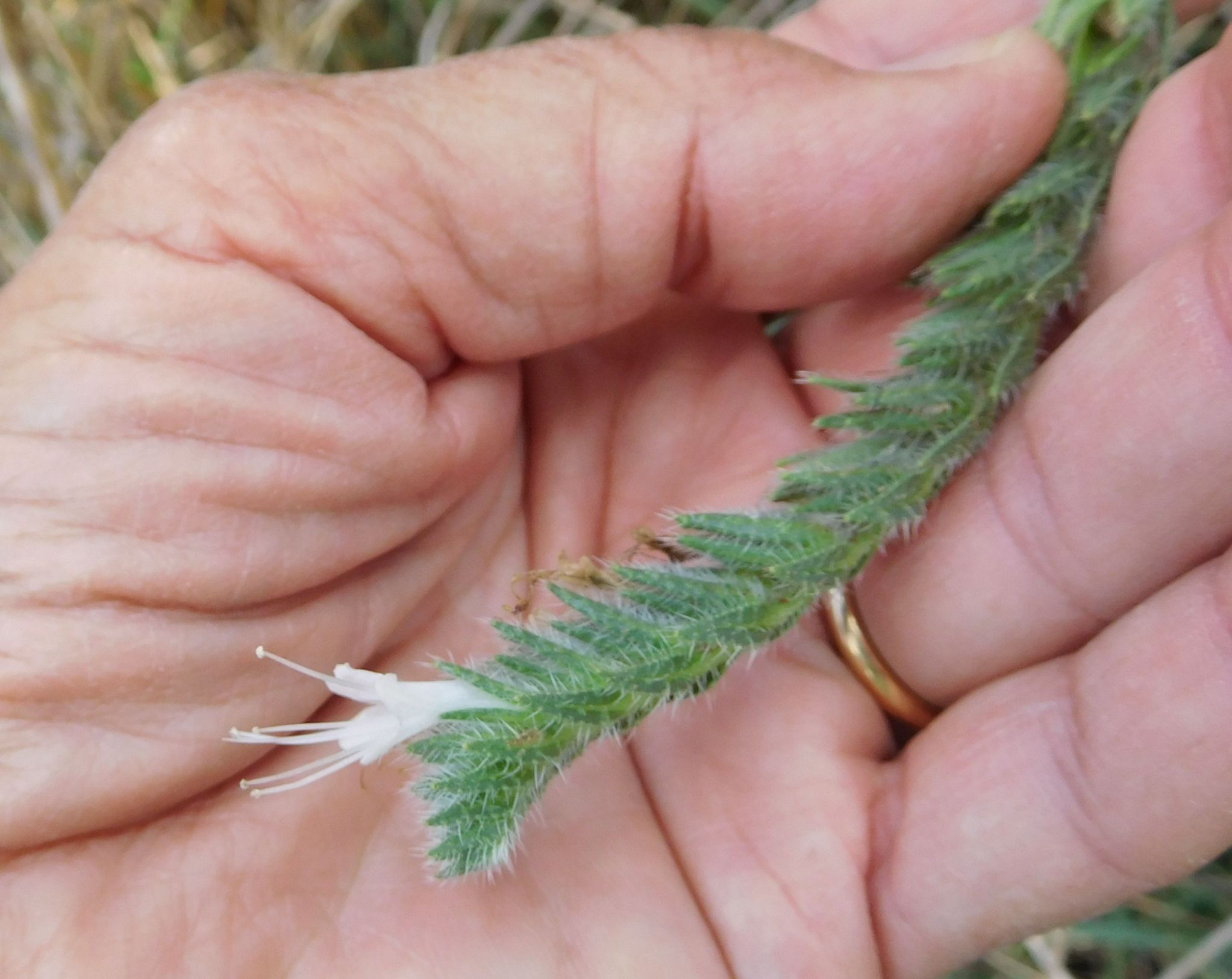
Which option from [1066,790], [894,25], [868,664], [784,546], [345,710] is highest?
[894,25]

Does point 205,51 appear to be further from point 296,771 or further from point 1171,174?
point 1171,174

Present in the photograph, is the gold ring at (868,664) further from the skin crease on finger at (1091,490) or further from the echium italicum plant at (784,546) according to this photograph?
the echium italicum plant at (784,546)

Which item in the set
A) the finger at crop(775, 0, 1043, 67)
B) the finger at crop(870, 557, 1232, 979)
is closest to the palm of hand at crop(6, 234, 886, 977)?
the finger at crop(870, 557, 1232, 979)


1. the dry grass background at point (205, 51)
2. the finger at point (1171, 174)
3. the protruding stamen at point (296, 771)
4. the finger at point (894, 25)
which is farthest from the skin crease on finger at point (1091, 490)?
the dry grass background at point (205, 51)

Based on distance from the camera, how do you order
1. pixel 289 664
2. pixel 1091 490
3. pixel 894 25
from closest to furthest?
pixel 289 664 < pixel 1091 490 < pixel 894 25

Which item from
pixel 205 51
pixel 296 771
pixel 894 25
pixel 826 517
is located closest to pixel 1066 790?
pixel 826 517

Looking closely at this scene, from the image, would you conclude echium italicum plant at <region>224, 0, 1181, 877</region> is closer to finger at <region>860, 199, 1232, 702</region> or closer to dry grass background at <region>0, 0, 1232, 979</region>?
finger at <region>860, 199, 1232, 702</region>

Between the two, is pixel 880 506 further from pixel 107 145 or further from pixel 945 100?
pixel 107 145
